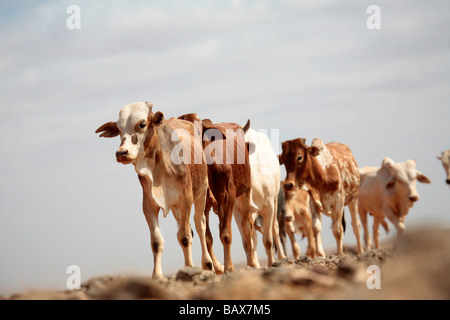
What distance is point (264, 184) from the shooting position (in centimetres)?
1620

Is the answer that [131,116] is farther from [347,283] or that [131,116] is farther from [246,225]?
[347,283]

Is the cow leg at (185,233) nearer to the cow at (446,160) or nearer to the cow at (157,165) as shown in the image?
the cow at (157,165)

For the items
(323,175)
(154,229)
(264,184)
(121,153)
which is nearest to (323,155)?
(323,175)

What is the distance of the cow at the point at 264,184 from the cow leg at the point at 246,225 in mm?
950

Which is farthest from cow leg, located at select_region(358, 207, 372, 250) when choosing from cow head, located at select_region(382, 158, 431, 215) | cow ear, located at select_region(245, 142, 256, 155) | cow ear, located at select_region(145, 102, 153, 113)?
cow ear, located at select_region(145, 102, 153, 113)

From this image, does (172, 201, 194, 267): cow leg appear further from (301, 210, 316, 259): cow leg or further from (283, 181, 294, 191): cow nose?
(301, 210, 316, 259): cow leg

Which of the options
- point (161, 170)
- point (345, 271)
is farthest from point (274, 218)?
point (345, 271)

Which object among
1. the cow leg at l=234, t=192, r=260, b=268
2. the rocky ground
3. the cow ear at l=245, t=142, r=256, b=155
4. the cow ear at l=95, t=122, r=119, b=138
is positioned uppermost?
the cow ear at l=245, t=142, r=256, b=155

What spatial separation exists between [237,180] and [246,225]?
963 mm

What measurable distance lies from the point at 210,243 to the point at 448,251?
6180mm

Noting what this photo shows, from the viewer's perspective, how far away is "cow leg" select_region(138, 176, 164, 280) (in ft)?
37.5

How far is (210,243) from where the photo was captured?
44.5ft

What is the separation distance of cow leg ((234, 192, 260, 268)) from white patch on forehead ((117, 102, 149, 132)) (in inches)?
135
